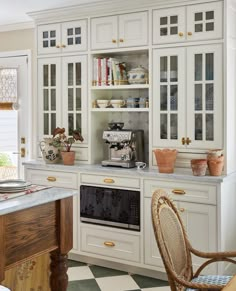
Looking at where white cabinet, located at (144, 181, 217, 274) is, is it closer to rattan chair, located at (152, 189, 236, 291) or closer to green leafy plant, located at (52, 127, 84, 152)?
green leafy plant, located at (52, 127, 84, 152)

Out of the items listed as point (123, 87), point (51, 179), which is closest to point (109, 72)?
point (123, 87)

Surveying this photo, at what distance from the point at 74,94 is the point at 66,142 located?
1.64 feet

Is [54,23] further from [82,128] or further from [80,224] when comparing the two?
[80,224]

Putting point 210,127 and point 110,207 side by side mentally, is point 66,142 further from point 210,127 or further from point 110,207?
point 210,127

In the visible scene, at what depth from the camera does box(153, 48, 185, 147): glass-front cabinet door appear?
3842mm

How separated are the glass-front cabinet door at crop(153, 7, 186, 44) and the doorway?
6.24 ft

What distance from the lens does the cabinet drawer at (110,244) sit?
13.0ft

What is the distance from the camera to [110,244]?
4078 mm

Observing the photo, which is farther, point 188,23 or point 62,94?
point 62,94

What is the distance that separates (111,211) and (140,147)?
70cm

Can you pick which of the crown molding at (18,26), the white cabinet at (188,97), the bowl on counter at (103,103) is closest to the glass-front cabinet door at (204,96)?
the white cabinet at (188,97)

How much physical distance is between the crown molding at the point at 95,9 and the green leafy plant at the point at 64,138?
1141 millimetres

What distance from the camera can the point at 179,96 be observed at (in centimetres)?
385

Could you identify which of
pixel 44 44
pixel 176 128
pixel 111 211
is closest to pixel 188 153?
pixel 176 128
